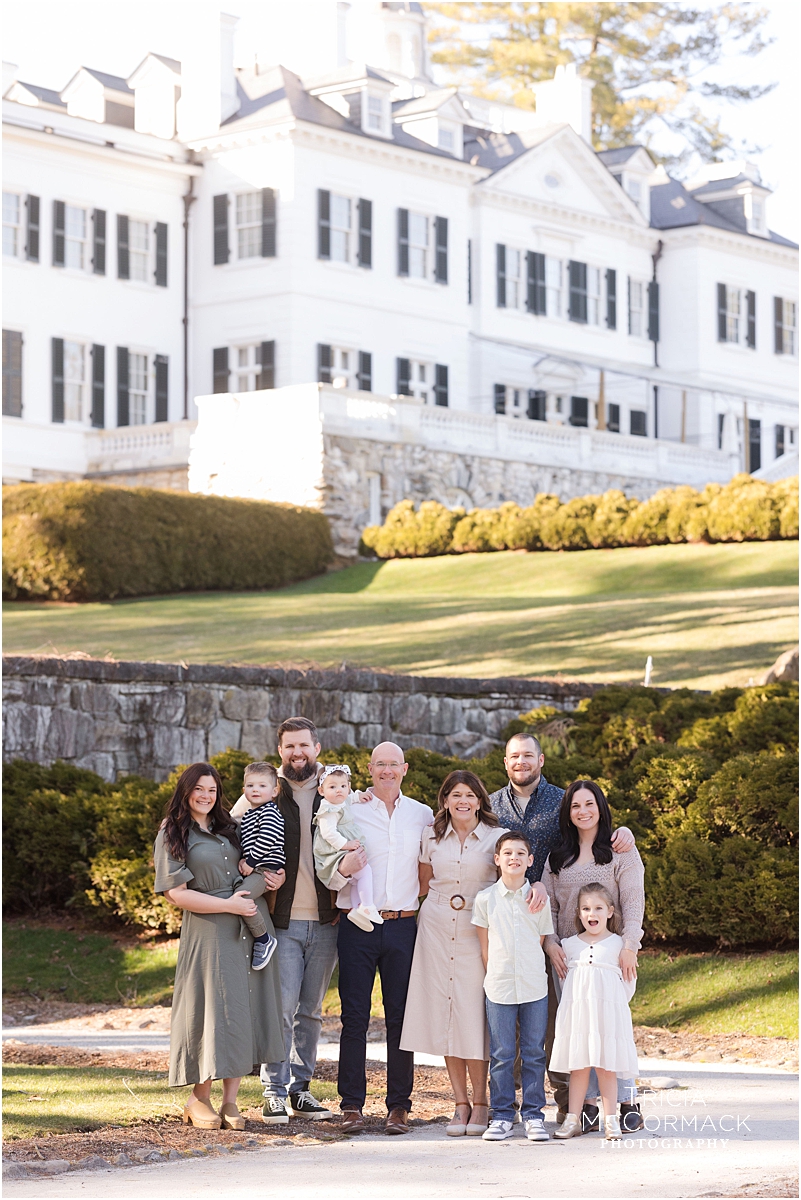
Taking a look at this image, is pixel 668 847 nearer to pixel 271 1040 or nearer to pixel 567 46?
pixel 271 1040

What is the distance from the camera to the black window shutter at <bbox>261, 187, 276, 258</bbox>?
3127 cm

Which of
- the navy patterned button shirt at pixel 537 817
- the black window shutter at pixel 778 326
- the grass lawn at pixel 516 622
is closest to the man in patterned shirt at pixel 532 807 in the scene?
the navy patterned button shirt at pixel 537 817

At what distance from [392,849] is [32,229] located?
81.1ft

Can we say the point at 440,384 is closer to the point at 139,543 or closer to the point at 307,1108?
the point at 139,543

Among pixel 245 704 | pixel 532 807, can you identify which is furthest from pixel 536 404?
pixel 532 807

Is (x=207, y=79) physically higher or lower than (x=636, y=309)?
higher

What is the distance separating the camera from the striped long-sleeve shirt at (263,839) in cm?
675

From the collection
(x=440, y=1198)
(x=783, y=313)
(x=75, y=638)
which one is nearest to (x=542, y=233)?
(x=783, y=313)

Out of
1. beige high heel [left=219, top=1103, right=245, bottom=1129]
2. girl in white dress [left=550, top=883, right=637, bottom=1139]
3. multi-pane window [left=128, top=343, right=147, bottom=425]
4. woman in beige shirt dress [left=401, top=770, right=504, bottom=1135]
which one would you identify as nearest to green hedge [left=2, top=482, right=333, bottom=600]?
multi-pane window [left=128, top=343, right=147, bottom=425]

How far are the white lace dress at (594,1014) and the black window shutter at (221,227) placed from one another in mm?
26629

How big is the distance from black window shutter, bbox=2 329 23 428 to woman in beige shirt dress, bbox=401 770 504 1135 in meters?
23.3

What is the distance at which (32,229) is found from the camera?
96.7 feet

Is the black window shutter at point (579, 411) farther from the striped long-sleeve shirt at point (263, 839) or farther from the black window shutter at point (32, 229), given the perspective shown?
the striped long-sleeve shirt at point (263, 839)

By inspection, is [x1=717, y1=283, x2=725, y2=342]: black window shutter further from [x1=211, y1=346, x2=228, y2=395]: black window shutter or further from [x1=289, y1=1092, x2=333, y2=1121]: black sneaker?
[x1=289, y1=1092, x2=333, y2=1121]: black sneaker
